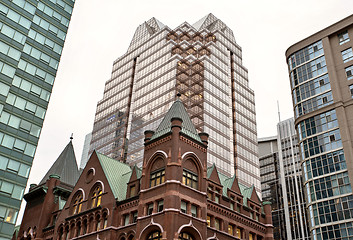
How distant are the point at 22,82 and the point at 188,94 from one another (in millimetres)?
75187

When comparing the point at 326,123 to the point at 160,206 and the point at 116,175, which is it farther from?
the point at 160,206

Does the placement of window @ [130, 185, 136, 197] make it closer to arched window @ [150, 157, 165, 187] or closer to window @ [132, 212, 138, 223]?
window @ [132, 212, 138, 223]

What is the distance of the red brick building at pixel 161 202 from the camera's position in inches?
1815

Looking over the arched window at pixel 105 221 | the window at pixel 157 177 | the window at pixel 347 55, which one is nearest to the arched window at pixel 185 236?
the window at pixel 157 177

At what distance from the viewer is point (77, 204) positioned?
57.8 meters

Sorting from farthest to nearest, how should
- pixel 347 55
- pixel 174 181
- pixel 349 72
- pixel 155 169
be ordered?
pixel 347 55 → pixel 349 72 → pixel 155 169 → pixel 174 181

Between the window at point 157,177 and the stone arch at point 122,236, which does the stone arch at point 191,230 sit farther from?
the stone arch at point 122,236

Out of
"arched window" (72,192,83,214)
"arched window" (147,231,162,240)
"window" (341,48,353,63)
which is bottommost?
"arched window" (147,231,162,240)

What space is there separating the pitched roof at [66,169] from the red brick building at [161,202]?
4.88m

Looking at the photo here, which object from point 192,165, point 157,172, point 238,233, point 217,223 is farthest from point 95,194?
point 238,233

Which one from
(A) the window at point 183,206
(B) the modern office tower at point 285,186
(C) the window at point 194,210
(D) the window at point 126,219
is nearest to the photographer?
(A) the window at point 183,206

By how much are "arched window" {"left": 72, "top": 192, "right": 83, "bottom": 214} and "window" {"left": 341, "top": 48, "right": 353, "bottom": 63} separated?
Answer: 186 ft

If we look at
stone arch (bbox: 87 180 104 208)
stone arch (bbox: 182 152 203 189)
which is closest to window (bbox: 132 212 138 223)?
stone arch (bbox: 87 180 104 208)

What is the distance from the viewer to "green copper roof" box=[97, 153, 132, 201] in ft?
A: 177
